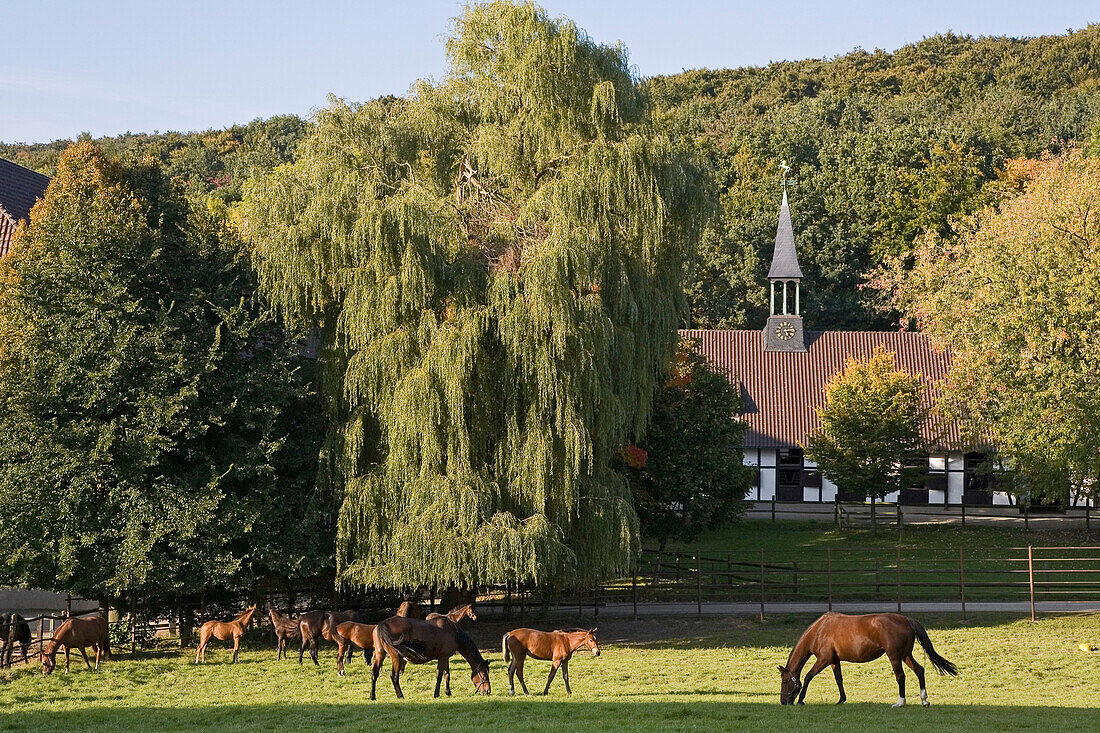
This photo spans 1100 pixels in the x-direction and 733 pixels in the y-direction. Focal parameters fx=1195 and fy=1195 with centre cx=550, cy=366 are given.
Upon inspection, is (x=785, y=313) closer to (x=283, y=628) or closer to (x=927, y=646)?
(x=283, y=628)

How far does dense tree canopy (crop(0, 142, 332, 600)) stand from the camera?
19484 millimetres

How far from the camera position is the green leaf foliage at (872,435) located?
35875 mm

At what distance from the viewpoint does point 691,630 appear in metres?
22.8

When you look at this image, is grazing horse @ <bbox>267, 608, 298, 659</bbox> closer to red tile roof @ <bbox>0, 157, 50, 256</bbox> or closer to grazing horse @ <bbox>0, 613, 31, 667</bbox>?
grazing horse @ <bbox>0, 613, 31, 667</bbox>

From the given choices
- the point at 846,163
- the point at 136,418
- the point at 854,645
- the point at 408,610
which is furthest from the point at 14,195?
the point at 846,163

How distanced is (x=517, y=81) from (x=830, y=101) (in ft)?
195

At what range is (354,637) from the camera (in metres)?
16.8

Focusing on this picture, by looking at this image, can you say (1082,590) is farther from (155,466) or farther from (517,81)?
(155,466)

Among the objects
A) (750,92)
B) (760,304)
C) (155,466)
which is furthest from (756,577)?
(750,92)

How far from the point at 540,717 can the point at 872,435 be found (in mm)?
24881

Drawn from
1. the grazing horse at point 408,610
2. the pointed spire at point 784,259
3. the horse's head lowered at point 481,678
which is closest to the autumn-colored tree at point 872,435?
the pointed spire at point 784,259

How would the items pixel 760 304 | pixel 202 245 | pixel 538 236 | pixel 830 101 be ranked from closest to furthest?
pixel 538 236 < pixel 202 245 < pixel 760 304 < pixel 830 101

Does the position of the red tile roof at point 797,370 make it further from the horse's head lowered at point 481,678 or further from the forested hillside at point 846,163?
the horse's head lowered at point 481,678

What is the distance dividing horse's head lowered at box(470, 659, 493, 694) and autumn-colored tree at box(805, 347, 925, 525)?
23.0m
